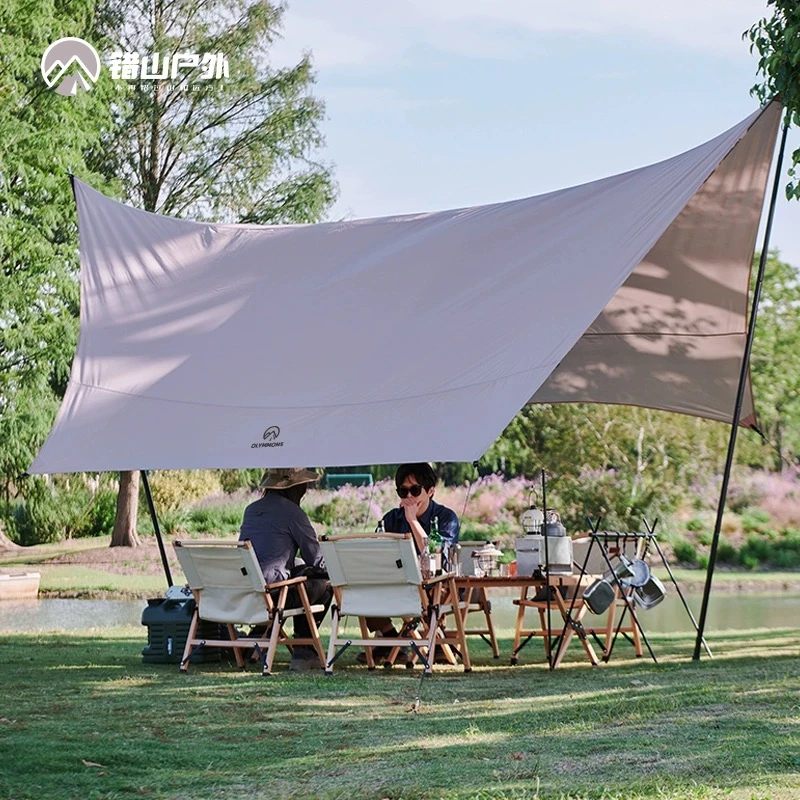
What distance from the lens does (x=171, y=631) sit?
6.79 meters

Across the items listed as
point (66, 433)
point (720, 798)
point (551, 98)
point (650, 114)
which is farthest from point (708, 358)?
point (650, 114)

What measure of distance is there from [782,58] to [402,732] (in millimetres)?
3706

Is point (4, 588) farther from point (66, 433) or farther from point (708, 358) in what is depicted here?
point (708, 358)

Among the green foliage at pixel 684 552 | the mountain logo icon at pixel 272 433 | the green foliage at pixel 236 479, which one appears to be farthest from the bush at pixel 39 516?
the mountain logo icon at pixel 272 433

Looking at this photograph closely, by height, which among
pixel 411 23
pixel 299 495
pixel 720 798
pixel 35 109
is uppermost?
pixel 411 23

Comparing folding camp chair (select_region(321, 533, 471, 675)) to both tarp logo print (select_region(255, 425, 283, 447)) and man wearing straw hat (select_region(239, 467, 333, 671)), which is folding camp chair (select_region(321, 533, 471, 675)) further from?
tarp logo print (select_region(255, 425, 283, 447))

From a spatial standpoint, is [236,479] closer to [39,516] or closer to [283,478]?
[39,516]

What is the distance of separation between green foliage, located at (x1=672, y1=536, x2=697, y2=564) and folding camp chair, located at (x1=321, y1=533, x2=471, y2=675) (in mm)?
11016

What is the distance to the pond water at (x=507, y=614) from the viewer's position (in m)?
10.3

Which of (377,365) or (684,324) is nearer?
(377,365)

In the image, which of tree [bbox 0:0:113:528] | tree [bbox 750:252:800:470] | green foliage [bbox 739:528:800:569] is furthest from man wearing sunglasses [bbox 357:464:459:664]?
tree [bbox 750:252:800:470]

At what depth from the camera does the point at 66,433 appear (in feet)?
23.3

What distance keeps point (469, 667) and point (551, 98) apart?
15.6 meters

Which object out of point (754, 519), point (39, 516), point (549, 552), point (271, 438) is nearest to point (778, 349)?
point (754, 519)
